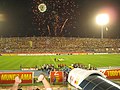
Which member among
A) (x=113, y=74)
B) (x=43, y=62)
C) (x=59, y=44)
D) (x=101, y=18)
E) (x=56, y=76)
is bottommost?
(x=43, y=62)

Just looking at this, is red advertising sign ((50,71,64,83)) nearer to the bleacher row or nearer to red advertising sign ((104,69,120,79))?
red advertising sign ((104,69,120,79))

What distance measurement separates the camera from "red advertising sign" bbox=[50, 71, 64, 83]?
1046 inches

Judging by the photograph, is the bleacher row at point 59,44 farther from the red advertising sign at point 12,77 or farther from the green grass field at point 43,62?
the red advertising sign at point 12,77

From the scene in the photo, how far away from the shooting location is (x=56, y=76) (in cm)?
2688

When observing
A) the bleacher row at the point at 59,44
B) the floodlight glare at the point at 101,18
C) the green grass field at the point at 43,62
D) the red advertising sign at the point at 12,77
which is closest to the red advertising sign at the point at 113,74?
the red advertising sign at the point at 12,77

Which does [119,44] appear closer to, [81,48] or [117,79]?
[81,48]

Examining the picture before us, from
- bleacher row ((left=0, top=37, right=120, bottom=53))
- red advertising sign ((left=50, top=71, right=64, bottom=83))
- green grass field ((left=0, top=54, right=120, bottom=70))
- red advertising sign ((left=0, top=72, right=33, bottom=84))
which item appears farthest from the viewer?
bleacher row ((left=0, top=37, right=120, bottom=53))

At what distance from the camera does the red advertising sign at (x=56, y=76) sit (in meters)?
26.6

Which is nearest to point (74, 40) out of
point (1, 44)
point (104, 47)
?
point (104, 47)

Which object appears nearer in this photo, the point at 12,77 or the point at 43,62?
the point at 12,77

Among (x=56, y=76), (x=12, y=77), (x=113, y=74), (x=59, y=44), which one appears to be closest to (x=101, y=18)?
(x=59, y=44)

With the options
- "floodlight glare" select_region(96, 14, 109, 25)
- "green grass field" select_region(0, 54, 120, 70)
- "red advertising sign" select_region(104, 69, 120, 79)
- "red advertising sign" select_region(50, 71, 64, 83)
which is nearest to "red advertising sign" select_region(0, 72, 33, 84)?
"red advertising sign" select_region(50, 71, 64, 83)

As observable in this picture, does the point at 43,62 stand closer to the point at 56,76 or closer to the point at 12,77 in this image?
the point at 56,76

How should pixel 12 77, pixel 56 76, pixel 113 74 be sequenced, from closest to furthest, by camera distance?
pixel 12 77, pixel 56 76, pixel 113 74
